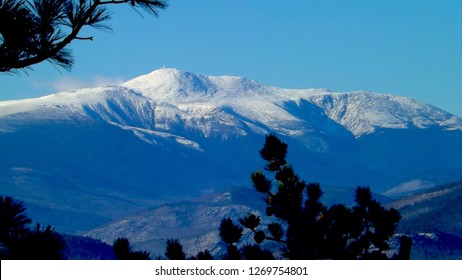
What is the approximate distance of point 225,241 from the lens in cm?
1703

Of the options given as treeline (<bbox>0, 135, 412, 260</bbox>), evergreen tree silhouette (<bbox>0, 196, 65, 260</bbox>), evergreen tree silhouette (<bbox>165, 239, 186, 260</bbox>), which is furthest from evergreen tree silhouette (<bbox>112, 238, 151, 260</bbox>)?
evergreen tree silhouette (<bbox>0, 196, 65, 260</bbox>)

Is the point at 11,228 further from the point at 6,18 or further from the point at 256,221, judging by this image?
the point at 256,221

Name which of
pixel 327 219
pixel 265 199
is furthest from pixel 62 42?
pixel 327 219

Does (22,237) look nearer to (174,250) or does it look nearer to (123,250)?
(123,250)

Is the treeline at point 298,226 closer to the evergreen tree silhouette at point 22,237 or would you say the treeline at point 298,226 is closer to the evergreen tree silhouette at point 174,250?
the evergreen tree silhouette at point 174,250

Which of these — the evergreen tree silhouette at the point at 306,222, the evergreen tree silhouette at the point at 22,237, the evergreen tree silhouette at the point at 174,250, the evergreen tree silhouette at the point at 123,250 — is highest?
the evergreen tree silhouette at the point at 306,222

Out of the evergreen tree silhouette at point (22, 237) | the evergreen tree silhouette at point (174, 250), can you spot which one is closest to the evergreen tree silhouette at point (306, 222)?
the evergreen tree silhouette at point (174, 250)

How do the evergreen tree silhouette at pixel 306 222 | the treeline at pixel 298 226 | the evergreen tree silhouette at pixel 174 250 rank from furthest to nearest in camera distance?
the evergreen tree silhouette at pixel 306 222
the treeline at pixel 298 226
the evergreen tree silhouette at pixel 174 250

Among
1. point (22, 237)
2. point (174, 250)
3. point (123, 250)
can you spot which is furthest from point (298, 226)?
point (22, 237)

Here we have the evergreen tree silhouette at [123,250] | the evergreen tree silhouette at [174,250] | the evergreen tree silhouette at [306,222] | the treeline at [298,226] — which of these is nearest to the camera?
the evergreen tree silhouette at [123,250]

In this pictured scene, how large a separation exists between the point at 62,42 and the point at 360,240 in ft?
26.2

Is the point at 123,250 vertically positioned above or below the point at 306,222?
below

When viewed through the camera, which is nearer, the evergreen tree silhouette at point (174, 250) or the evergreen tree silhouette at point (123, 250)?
the evergreen tree silhouette at point (123, 250)
